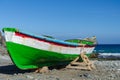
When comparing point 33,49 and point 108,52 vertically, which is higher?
point 33,49

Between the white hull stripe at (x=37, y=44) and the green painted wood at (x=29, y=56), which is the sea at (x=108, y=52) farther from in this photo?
the green painted wood at (x=29, y=56)

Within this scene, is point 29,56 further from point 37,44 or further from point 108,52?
point 108,52

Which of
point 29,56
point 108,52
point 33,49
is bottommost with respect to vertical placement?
point 108,52

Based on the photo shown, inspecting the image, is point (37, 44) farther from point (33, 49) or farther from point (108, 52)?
point (108, 52)

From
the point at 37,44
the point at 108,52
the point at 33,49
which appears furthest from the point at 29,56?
the point at 108,52

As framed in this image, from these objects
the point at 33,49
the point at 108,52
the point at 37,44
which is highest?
the point at 37,44

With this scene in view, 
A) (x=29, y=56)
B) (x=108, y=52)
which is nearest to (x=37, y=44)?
(x=29, y=56)

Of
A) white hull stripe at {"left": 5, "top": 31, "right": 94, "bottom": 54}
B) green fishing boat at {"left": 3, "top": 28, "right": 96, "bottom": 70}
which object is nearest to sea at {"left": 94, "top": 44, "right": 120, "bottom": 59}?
white hull stripe at {"left": 5, "top": 31, "right": 94, "bottom": 54}

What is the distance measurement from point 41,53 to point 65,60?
8.68 feet

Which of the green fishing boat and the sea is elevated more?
the green fishing boat

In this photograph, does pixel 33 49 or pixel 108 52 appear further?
pixel 108 52

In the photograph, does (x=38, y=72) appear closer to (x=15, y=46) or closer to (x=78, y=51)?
(x=15, y=46)

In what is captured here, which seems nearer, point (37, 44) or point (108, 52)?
point (37, 44)

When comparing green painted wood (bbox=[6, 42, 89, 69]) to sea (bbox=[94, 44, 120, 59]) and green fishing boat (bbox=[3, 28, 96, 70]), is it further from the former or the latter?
sea (bbox=[94, 44, 120, 59])
